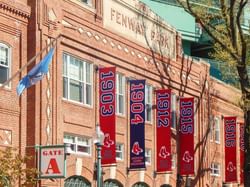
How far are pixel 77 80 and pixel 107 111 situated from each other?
182 cm

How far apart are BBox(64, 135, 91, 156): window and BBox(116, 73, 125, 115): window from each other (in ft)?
10.8

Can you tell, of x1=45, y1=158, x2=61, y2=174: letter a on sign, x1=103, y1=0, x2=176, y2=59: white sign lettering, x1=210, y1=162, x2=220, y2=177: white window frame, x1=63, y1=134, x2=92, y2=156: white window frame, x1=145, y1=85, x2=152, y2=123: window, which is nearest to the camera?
x1=45, y1=158, x2=61, y2=174: letter a on sign

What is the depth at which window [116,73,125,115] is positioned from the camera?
34.8 m

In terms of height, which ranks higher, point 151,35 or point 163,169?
point 151,35

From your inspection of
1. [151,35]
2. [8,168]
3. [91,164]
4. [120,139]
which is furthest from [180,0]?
[8,168]

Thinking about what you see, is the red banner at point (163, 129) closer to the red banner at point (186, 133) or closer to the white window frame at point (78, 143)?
the red banner at point (186, 133)

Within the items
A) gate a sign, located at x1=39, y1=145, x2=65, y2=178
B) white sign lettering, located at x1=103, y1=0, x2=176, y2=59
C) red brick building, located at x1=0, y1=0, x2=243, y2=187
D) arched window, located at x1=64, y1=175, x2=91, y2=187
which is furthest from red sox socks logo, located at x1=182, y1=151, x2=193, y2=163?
gate a sign, located at x1=39, y1=145, x2=65, y2=178

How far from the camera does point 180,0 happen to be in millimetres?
39156

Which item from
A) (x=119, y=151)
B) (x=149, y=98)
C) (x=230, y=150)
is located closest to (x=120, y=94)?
(x=119, y=151)

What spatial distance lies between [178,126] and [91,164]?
10118 millimetres

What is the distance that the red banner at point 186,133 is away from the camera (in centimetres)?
4047

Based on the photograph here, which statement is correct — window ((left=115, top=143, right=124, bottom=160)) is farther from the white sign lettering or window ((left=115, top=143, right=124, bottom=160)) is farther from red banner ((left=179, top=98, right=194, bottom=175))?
red banner ((left=179, top=98, right=194, bottom=175))

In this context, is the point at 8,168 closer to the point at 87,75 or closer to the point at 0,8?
the point at 0,8

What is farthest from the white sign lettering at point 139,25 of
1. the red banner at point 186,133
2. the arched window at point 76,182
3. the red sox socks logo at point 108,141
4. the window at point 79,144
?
the arched window at point 76,182
